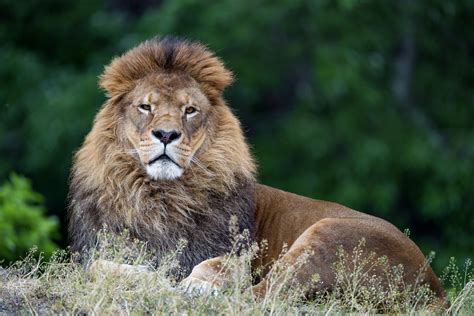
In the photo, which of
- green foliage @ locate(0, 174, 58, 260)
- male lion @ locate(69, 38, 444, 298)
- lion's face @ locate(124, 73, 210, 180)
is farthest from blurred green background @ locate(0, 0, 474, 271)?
lion's face @ locate(124, 73, 210, 180)

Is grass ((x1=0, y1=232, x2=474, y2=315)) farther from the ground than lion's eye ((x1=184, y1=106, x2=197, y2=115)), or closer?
closer

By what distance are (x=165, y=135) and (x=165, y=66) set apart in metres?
0.53

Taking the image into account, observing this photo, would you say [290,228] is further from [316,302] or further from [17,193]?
[17,193]

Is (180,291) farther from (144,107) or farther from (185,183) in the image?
(144,107)

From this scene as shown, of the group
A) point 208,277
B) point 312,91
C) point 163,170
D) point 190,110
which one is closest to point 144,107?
point 190,110

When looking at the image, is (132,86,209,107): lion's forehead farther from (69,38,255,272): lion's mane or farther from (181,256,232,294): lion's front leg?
(181,256,232,294): lion's front leg

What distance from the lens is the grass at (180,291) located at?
20.3ft

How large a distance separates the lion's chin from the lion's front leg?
Result: 50 centimetres

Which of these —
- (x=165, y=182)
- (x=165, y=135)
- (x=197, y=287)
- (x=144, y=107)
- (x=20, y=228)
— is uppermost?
(x=144, y=107)

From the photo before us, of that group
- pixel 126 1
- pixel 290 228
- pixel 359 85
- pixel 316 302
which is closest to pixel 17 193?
pixel 290 228

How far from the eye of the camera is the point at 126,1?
61.7 feet

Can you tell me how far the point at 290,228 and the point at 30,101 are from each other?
395 inches

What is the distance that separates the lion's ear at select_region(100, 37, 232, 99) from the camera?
7.77 meters

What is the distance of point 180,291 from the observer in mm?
6500
